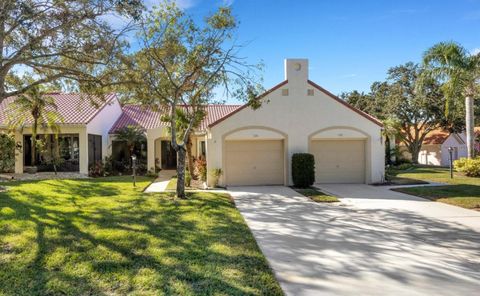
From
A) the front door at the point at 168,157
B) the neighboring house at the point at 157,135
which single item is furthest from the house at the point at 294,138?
the front door at the point at 168,157

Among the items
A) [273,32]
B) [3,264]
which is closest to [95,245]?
[3,264]

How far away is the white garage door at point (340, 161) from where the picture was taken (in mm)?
18516

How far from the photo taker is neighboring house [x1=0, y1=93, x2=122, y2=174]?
21641mm

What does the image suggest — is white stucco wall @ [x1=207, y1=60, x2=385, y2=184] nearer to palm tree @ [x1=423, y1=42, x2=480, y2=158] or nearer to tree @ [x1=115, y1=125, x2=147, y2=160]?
palm tree @ [x1=423, y1=42, x2=480, y2=158]

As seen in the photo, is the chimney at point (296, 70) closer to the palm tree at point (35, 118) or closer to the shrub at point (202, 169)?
the shrub at point (202, 169)

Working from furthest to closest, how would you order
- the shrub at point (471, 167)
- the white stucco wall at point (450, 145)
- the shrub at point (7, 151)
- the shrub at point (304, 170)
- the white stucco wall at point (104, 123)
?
the white stucco wall at point (450, 145) → the white stucco wall at point (104, 123) → the shrub at point (471, 167) → the shrub at point (7, 151) → the shrub at point (304, 170)

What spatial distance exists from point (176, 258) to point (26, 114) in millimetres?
19949

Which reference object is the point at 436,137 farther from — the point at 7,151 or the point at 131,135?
the point at 7,151

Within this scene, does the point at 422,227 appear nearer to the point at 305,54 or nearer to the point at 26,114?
the point at 305,54

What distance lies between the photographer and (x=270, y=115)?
58.0 ft

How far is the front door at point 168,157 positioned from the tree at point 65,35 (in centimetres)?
1583

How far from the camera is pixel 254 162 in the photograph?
18.1 m

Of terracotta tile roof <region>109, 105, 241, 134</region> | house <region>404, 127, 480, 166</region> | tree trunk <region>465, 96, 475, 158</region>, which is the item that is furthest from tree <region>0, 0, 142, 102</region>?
house <region>404, 127, 480, 166</region>

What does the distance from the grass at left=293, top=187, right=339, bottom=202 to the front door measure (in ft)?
48.5
